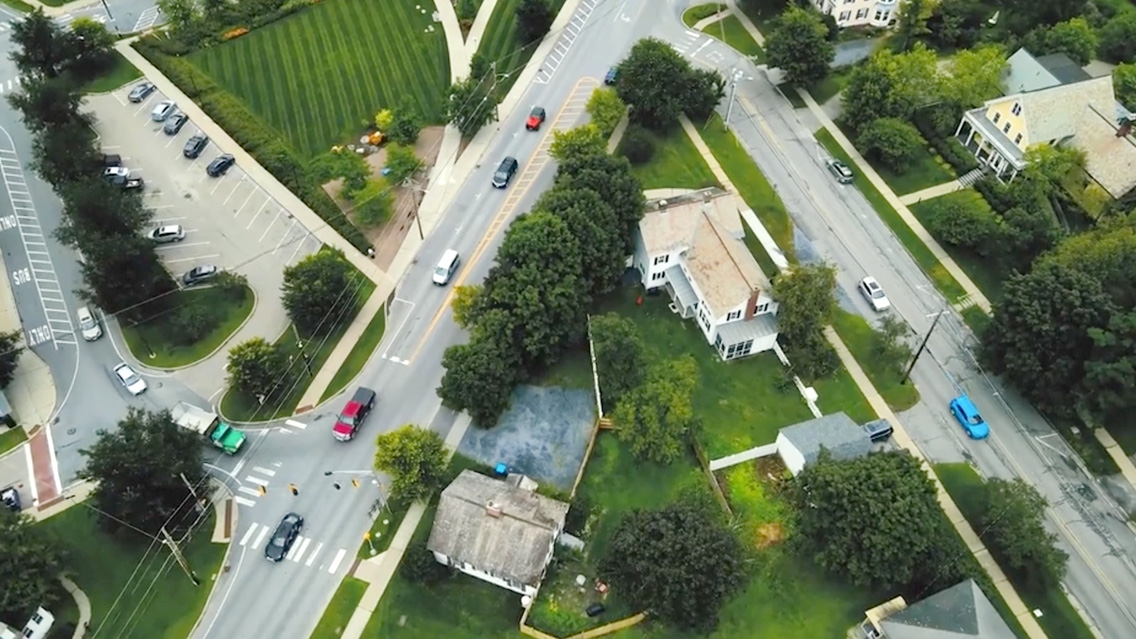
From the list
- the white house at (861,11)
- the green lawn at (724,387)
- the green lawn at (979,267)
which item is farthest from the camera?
the white house at (861,11)

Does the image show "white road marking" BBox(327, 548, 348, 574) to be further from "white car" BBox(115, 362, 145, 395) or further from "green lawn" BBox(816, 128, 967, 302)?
"green lawn" BBox(816, 128, 967, 302)

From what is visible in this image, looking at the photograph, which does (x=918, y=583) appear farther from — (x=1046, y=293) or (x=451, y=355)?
(x=451, y=355)

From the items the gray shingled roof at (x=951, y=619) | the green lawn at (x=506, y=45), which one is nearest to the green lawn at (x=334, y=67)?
the green lawn at (x=506, y=45)

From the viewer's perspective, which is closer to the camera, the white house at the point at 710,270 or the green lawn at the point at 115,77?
the white house at the point at 710,270

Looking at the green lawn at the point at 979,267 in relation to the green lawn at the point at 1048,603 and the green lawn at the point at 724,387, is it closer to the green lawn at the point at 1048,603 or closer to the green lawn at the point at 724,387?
the green lawn at the point at 724,387

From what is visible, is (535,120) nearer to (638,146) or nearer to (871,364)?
(638,146)

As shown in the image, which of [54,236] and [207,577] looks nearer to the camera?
[207,577]

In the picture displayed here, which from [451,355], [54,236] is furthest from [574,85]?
[54,236]

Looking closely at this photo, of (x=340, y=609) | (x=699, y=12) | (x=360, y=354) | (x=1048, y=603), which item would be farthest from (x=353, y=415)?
(x=699, y=12)

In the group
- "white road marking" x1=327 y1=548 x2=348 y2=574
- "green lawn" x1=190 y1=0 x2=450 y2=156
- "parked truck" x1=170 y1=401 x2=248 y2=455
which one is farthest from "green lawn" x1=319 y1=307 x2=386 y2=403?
"green lawn" x1=190 y1=0 x2=450 y2=156
